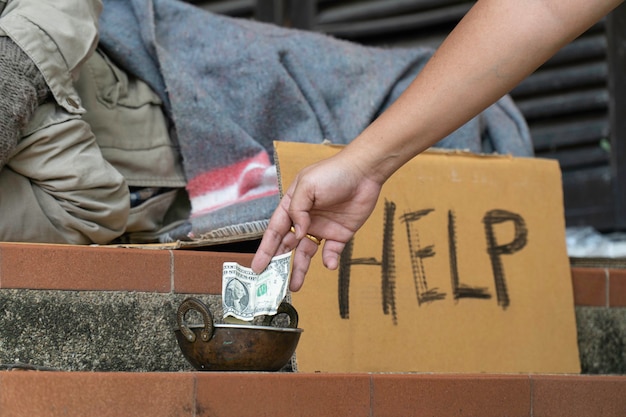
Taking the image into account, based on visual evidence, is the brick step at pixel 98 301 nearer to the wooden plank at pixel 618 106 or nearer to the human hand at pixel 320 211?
the human hand at pixel 320 211

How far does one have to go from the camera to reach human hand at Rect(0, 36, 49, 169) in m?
2.31

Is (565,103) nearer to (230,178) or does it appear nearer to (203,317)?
(230,178)

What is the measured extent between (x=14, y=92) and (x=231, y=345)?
34.0 inches

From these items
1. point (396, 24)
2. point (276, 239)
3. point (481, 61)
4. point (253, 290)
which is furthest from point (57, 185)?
point (396, 24)

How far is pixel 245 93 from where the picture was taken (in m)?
3.14

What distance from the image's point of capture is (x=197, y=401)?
185 centimetres

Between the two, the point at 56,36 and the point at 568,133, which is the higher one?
the point at 568,133

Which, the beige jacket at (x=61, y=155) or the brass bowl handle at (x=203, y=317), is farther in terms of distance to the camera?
the beige jacket at (x=61, y=155)

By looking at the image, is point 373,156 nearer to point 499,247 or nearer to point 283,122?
point 499,247

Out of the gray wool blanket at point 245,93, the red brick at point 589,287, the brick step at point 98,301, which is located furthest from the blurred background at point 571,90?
the brick step at point 98,301

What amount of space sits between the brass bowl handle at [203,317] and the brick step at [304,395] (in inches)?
4.7

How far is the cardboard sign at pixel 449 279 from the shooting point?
2508 mm

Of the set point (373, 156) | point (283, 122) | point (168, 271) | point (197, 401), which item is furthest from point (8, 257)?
point (283, 122)

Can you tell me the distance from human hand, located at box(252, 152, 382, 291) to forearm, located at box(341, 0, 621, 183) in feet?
0.37
